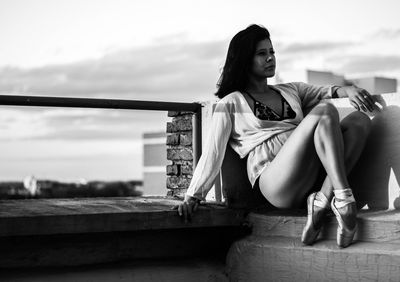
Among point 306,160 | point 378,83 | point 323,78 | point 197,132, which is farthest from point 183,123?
point 378,83

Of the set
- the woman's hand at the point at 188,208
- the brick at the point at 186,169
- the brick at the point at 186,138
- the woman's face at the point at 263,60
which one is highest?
the woman's face at the point at 263,60

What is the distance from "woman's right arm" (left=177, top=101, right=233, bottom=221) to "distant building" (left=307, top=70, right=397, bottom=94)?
24.3 metres

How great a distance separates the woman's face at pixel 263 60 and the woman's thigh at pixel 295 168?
54 cm

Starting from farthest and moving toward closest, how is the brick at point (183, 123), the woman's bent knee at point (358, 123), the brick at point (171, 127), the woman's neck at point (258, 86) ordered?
the brick at point (171, 127), the brick at point (183, 123), the woman's neck at point (258, 86), the woman's bent knee at point (358, 123)

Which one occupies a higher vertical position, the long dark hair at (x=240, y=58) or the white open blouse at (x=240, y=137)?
the long dark hair at (x=240, y=58)

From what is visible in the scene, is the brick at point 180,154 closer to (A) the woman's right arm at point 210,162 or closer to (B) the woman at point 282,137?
(B) the woman at point 282,137

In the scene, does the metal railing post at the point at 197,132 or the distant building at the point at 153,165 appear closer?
the metal railing post at the point at 197,132

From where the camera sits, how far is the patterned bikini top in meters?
3.62

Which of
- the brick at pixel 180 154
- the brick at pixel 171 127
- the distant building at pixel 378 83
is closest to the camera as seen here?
the brick at pixel 180 154

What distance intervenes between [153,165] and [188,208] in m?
28.2

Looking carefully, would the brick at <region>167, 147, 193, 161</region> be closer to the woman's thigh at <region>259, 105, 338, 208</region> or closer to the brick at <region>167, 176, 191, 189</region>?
the brick at <region>167, 176, 191, 189</region>

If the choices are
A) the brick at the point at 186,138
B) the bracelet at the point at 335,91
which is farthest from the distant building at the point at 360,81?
the bracelet at the point at 335,91

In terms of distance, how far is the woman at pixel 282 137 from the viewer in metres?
3.17

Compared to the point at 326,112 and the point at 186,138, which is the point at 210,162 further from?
the point at 186,138
